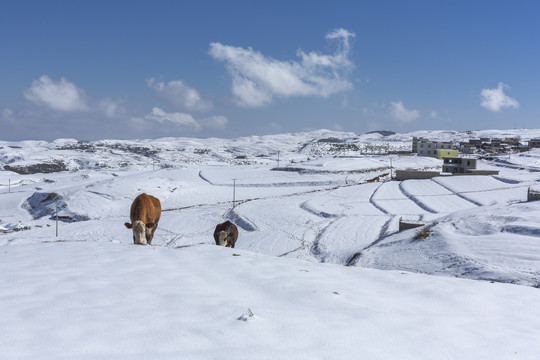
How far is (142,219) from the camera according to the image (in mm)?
11031

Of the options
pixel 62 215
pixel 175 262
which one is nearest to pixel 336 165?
pixel 62 215

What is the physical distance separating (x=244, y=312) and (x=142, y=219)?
7.82m

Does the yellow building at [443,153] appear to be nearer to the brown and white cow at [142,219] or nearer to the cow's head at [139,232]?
the brown and white cow at [142,219]

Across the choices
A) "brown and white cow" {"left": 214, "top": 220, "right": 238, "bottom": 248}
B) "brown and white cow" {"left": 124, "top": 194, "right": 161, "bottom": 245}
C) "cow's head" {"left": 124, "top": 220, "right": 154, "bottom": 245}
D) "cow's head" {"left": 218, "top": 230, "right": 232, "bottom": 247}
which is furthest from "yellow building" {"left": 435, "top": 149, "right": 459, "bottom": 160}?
"cow's head" {"left": 124, "top": 220, "right": 154, "bottom": 245}

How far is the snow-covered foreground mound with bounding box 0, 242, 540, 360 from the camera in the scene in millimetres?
3277

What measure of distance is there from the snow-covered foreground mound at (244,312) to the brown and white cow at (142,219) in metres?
3.11

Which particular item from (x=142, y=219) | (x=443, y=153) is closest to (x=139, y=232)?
(x=142, y=219)

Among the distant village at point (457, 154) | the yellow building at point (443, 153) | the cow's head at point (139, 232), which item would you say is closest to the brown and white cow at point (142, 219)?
the cow's head at point (139, 232)

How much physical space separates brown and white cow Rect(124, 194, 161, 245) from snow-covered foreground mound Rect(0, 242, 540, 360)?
3.11 meters

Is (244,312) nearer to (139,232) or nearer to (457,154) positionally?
(139,232)

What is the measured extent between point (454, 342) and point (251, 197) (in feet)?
162

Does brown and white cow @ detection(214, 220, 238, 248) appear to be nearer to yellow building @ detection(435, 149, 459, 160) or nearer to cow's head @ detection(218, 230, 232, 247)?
cow's head @ detection(218, 230, 232, 247)

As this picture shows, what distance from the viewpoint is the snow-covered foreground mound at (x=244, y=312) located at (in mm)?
3277

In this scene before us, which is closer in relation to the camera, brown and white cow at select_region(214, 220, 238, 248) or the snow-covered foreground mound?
the snow-covered foreground mound
